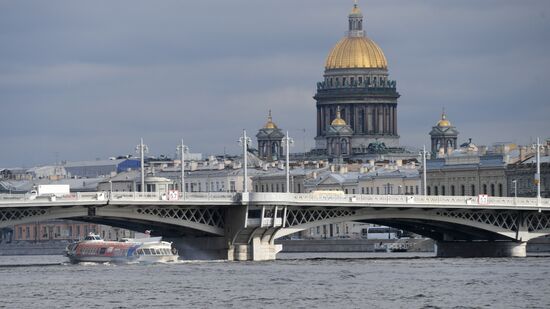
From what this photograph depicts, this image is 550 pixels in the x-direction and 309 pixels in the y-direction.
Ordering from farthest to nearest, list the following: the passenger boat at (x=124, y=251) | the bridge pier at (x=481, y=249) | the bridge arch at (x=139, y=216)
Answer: the bridge pier at (x=481, y=249)
the passenger boat at (x=124, y=251)
the bridge arch at (x=139, y=216)

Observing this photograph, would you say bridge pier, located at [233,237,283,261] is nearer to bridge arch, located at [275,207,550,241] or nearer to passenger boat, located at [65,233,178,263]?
bridge arch, located at [275,207,550,241]

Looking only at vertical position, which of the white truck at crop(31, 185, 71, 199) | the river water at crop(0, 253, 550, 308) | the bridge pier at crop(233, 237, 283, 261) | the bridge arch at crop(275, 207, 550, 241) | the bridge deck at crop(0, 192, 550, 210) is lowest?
the river water at crop(0, 253, 550, 308)

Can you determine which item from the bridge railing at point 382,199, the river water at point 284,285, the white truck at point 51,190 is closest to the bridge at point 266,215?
the bridge railing at point 382,199

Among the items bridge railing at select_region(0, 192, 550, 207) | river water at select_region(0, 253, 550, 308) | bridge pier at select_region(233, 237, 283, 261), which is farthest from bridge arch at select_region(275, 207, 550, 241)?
river water at select_region(0, 253, 550, 308)

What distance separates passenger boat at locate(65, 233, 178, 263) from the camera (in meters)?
113

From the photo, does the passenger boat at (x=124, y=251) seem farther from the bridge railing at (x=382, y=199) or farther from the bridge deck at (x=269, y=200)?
the bridge railing at (x=382, y=199)

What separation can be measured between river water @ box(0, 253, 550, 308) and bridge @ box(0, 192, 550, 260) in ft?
7.16

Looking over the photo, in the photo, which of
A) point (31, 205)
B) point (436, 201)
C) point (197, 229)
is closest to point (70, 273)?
point (31, 205)

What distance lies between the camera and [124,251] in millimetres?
114688

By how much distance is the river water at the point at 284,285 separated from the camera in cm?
8269

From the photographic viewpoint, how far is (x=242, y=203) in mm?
112188

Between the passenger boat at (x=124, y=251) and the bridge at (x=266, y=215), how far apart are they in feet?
3.25

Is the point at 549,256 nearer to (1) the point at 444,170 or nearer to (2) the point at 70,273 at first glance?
(2) the point at 70,273

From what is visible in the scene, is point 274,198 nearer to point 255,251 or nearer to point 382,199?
point 255,251
